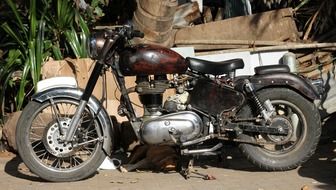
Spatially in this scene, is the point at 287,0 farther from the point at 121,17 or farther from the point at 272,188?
the point at 272,188

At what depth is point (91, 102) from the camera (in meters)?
6.01

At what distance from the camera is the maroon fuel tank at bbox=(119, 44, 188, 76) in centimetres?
578

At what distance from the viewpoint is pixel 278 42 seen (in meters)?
7.70

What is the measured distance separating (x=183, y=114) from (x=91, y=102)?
0.91 m

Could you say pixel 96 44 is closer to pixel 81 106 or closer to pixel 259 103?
pixel 81 106

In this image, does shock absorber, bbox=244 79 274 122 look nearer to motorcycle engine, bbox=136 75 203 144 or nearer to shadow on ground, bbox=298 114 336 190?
motorcycle engine, bbox=136 75 203 144

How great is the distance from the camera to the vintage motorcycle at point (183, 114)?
5902mm

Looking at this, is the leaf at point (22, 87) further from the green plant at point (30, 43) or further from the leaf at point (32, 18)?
the leaf at point (32, 18)

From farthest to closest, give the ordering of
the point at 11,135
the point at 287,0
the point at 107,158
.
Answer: the point at 287,0, the point at 11,135, the point at 107,158

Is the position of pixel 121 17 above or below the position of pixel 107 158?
above

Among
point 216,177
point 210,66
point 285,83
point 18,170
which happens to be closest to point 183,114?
point 210,66

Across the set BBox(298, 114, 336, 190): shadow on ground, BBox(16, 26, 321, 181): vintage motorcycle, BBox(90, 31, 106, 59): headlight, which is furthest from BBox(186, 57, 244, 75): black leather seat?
BBox(298, 114, 336, 190): shadow on ground

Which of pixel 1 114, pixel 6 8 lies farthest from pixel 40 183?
pixel 6 8

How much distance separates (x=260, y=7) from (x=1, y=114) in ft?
12.7
